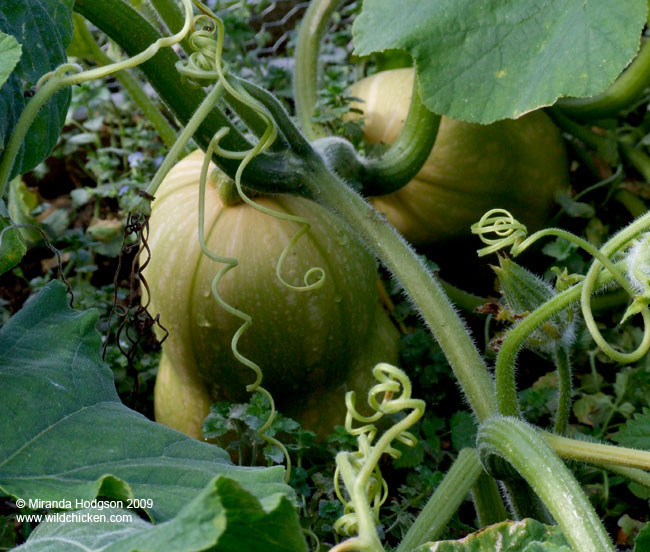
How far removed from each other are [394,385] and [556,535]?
19cm

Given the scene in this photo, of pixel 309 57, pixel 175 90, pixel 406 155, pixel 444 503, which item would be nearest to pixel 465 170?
pixel 406 155

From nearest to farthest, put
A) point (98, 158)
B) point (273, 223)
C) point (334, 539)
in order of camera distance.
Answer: point (334, 539) → point (273, 223) → point (98, 158)

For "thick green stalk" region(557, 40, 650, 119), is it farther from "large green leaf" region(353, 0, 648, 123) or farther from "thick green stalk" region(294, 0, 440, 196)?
"large green leaf" region(353, 0, 648, 123)

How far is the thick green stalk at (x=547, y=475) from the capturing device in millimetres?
621

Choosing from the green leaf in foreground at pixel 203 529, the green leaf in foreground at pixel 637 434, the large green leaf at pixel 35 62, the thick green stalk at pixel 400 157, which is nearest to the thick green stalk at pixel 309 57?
the thick green stalk at pixel 400 157

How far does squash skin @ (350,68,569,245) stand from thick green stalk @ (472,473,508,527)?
68 cm

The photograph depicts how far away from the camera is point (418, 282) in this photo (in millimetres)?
981

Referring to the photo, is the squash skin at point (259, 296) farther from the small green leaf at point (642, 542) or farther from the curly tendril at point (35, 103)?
the small green leaf at point (642, 542)

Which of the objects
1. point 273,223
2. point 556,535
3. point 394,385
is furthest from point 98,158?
point 556,535

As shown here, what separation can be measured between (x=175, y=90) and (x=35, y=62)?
0.21 meters

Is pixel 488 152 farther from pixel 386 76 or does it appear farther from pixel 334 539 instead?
pixel 334 539

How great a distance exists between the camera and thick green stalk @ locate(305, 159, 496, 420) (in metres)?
0.92

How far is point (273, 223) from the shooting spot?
1.22 meters

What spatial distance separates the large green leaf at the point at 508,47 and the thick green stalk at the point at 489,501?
1.45 ft
